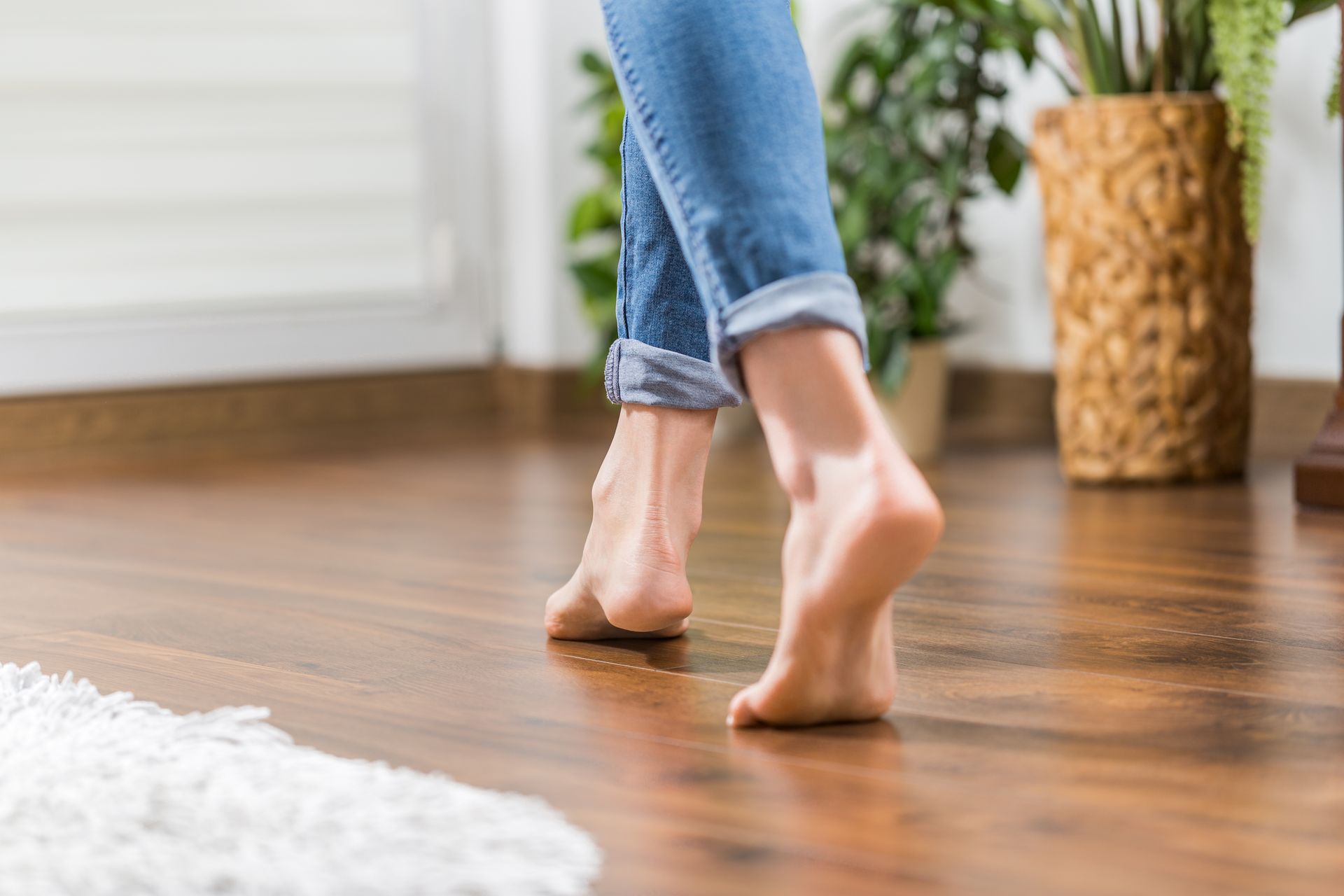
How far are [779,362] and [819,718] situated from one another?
0.62 feet

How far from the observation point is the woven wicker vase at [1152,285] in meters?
1.72

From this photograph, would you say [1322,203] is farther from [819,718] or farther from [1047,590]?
[819,718]

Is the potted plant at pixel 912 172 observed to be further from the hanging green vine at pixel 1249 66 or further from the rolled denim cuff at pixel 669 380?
the rolled denim cuff at pixel 669 380

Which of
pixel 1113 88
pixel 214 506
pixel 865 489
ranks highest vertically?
pixel 1113 88

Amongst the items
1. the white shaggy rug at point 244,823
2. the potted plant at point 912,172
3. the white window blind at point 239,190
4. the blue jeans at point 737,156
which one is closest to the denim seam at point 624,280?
the blue jeans at point 737,156

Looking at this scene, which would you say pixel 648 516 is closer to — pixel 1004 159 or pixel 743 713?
pixel 743 713

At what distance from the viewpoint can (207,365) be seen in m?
2.37

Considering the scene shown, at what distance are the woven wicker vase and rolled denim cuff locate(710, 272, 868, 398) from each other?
1.10 metres

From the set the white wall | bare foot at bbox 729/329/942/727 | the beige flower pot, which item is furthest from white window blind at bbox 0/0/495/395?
bare foot at bbox 729/329/942/727

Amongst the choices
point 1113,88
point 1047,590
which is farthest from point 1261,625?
point 1113,88

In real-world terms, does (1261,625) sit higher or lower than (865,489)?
lower

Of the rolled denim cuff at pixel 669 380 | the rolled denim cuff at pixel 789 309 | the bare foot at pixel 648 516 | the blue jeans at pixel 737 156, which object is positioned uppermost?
the blue jeans at pixel 737 156

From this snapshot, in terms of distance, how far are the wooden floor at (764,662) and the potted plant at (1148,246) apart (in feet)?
0.30

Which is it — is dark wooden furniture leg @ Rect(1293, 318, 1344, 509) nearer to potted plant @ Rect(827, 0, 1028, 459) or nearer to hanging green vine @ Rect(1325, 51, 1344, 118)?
hanging green vine @ Rect(1325, 51, 1344, 118)
